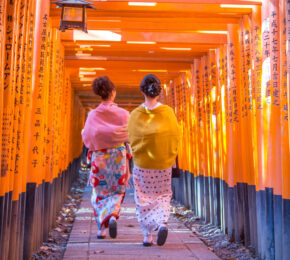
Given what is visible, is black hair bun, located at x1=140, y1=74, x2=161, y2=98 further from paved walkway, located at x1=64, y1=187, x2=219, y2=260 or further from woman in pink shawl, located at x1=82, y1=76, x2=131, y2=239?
paved walkway, located at x1=64, y1=187, x2=219, y2=260

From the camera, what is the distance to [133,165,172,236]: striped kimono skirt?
4.70 m

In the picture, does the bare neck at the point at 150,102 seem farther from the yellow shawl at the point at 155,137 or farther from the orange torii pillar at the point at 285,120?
the orange torii pillar at the point at 285,120

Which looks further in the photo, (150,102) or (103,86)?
(103,86)

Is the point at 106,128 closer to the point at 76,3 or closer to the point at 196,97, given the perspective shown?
the point at 76,3

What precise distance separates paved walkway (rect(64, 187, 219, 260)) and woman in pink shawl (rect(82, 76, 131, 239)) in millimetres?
312

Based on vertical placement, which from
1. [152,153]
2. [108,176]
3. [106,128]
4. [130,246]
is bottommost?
[130,246]

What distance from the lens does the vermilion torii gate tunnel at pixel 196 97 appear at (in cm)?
351

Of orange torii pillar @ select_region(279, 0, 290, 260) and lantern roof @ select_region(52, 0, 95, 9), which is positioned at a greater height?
lantern roof @ select_region(52, 0, 95, 9)

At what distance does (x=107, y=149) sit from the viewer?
17.0ft

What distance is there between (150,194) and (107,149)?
2.71ft

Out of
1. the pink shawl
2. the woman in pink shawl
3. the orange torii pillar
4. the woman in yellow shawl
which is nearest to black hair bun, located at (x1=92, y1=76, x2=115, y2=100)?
the woman in pink shawl

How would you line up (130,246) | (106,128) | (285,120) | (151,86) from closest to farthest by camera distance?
(285,120)
(151,86)
(130,246)
(106,128)

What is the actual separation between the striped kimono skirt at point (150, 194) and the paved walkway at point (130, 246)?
0.30 meters

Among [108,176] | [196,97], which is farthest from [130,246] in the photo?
[196,97]
